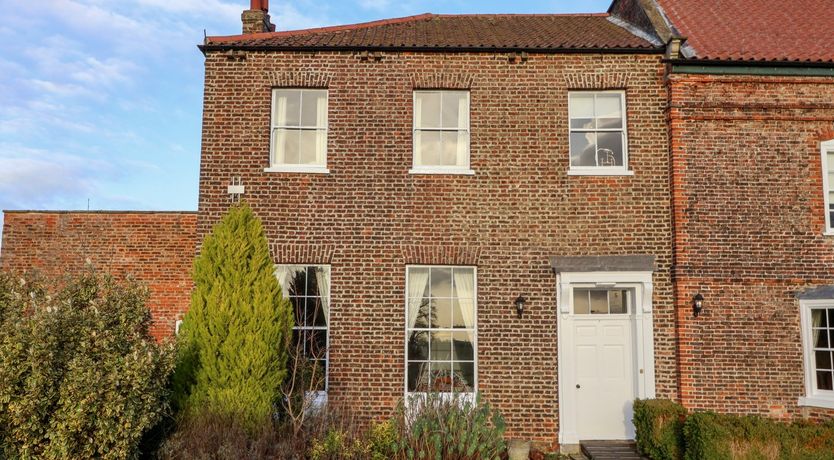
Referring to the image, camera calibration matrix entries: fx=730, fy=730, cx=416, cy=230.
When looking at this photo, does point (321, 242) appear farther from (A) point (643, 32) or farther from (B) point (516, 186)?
(A) point (643, 32)

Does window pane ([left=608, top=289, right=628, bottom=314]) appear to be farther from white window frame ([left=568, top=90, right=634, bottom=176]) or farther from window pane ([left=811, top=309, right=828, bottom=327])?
window pane ([left=811, top=309, right=828, bottom=327])

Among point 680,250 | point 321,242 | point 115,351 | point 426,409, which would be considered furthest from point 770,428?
point 115,351

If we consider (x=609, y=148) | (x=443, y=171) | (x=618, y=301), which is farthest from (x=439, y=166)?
(x=618, y=301)

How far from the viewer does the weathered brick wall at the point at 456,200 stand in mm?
12180

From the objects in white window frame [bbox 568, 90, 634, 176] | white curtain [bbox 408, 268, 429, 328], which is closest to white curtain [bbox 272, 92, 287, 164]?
white curtain [bbox 408, 268, 429, 328]

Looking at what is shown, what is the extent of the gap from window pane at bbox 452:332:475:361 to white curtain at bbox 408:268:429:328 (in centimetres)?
75

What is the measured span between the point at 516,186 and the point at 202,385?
6032 millimetres

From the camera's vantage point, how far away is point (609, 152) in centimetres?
1281

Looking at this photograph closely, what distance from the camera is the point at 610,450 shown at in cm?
1159

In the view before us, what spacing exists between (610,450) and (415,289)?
407cm

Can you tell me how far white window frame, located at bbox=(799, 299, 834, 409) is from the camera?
11711 millimetres

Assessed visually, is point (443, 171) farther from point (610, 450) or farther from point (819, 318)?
point (819, 318)

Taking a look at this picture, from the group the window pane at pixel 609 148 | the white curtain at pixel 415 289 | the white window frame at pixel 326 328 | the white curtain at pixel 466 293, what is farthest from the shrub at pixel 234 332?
the window pane at pixel 609 148

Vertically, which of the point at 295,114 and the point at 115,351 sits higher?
the point at 295,114
